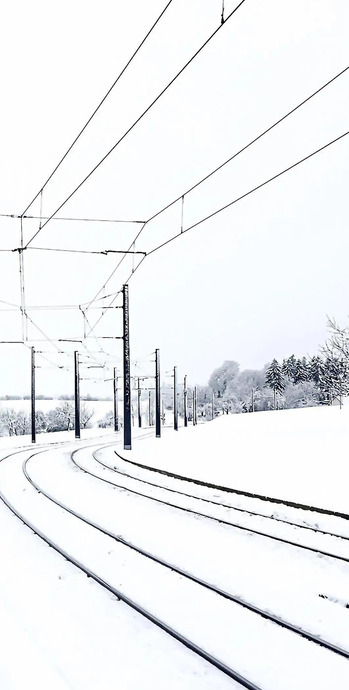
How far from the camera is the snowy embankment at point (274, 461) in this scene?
1346 cm

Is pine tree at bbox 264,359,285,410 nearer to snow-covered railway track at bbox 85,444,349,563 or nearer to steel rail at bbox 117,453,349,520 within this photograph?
steel rail at bbox 117,453,349,520

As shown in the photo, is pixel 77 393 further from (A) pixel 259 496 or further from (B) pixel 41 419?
(B) pixel 41 419

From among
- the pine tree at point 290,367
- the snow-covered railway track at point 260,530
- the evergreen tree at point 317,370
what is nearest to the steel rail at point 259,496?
the snow-covered railway track at point 260,530

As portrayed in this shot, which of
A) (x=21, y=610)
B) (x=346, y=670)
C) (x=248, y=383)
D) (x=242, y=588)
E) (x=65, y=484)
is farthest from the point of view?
(x=248, y=383)

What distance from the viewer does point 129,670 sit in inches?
174

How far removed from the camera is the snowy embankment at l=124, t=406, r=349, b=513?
44.2 feet

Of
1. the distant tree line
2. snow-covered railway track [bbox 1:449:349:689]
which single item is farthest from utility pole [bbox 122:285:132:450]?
the distant tree line

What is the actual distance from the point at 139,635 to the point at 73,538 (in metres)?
3.96

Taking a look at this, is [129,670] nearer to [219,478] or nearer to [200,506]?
[200,506]

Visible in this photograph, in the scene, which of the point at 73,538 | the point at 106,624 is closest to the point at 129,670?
the point at 106,624

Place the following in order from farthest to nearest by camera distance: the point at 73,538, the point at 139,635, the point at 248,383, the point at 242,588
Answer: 1. the point at 248,383
2. the point at 73,538
3. the point at 242,588
4. the point at 139,635

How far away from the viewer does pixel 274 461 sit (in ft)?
60.9

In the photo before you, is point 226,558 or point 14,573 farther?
point 226,558

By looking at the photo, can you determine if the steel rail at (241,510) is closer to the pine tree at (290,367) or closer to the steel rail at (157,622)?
the steel rail at (157,622)
